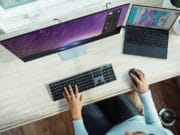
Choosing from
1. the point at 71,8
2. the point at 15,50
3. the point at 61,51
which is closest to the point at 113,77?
the point at 61,51

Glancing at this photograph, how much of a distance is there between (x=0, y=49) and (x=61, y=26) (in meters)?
0.47

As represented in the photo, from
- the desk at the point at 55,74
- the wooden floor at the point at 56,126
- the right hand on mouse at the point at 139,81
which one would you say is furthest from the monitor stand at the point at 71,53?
the wooden floor at the point at 56,126

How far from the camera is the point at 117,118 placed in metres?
1.70

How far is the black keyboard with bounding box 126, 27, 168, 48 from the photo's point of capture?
5.08 ft

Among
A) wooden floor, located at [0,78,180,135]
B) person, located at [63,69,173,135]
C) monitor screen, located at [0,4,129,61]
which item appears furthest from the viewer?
wooden floor, located at [0,78,180,135]

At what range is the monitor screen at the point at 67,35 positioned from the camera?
114cm

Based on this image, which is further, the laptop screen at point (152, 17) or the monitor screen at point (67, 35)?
the laptop screen at point (152, 17)

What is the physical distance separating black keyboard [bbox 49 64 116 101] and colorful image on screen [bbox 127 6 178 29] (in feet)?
0.79

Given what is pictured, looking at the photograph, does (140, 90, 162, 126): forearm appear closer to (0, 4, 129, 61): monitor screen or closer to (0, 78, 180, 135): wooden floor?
(0, 4, 129, 61): monitor screen

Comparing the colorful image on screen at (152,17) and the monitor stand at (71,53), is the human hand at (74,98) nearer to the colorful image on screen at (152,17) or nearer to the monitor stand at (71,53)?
the monitor stand at (71,53)

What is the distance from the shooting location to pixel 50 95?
1474mm

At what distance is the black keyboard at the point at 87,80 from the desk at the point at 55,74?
24mm

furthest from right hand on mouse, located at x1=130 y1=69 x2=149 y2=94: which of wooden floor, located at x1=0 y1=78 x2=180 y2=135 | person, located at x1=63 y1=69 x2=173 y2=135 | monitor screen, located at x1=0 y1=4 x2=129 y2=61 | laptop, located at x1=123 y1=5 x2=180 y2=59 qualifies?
wooden floor, located at x1=0 y1=78 x2=180 y2=135

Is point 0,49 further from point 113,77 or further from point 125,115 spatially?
point 125,115
